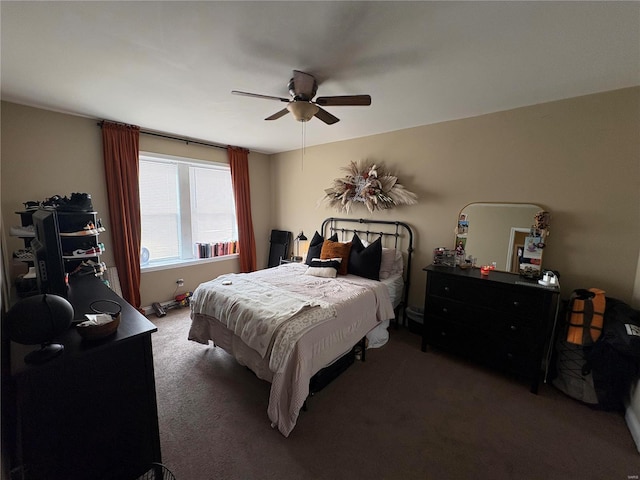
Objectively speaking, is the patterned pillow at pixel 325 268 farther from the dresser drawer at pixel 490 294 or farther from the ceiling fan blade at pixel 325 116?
the ceiling fan blade at pixel 325 116

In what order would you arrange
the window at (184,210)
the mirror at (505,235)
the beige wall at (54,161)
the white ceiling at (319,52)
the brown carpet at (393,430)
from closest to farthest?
the white ceiling at (319,52), the brown carpet at (393,430), the mirror at (505,235), the beige wall at (54,161), the window at (184,210)

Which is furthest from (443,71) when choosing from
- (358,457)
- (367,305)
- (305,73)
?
(358,457)

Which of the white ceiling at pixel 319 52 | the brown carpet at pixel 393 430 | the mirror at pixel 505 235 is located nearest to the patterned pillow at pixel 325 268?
the brown carpet at pixel 393 430

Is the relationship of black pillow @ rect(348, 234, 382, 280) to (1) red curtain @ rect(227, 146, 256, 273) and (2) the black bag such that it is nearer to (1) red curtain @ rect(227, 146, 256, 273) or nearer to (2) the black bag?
(2) the black bag

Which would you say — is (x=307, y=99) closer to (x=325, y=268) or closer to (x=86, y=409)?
(x=325, y=268)

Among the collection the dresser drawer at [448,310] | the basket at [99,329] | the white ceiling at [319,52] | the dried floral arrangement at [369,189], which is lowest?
the dresser drawer at [448,310]

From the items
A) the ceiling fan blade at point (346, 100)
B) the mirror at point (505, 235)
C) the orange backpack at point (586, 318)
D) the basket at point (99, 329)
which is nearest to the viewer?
the basket at point (99, 329)

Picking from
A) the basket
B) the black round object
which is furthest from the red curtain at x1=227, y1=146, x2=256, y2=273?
the black round object

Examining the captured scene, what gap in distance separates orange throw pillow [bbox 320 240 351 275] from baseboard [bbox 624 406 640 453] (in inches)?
96.4

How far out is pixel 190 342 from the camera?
283cm

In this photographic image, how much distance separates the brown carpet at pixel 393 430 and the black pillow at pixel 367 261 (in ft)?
3.26

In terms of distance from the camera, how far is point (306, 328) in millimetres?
1790

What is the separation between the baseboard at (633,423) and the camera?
1.64 m

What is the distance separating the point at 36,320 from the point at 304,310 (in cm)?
142
